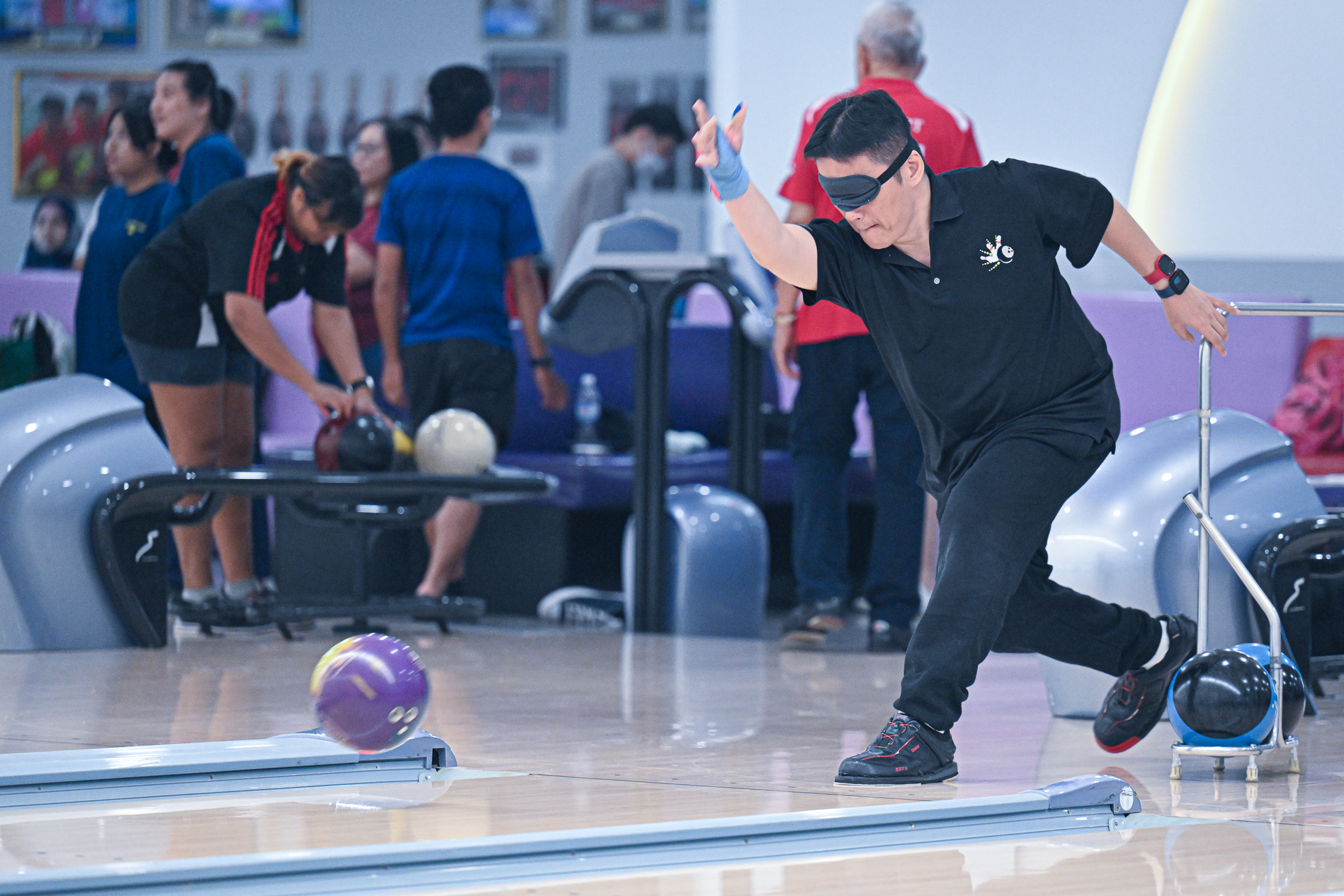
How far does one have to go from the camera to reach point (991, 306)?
3.02 metres

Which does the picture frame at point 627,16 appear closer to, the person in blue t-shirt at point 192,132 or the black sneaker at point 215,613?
the person in blue t-shirt at point 192,132

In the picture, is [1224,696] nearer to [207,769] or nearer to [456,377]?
[207,769]

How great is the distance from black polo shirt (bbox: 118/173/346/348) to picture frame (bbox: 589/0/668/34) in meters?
6.67

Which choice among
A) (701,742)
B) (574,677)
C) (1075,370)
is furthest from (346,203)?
(1075,370)

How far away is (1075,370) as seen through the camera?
3.11m

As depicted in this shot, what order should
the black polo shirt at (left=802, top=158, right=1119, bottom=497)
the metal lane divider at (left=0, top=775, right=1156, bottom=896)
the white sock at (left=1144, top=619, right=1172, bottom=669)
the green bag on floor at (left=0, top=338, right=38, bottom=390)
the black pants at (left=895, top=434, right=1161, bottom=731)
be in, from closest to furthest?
the metal lane divider at (left=0, top=775, right=1156, bottom=896) → the black pants at (left=895, top=434, right=1161, bottom=731) → the black polo shirt at (left=802, top=158, right=1119, bottom=497) → the white sock at (left=1144, top=619, right=1172, bottom=669) → the green bag on floor at (left=0, top=338, right=38, bottom=390)

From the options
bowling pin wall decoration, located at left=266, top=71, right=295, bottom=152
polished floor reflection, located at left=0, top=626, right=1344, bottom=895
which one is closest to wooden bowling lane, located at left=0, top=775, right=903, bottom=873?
polished floor reflection, located at left=0, top=626, right=1344, bottom=895

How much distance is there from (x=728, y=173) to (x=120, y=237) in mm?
3676

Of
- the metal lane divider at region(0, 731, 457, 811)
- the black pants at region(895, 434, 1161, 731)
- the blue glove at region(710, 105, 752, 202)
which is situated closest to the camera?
the metal lane divider at region(0, 731, 457, 811)

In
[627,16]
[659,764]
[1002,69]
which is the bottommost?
[659,764]

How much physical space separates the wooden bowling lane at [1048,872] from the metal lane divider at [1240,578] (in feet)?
1.65

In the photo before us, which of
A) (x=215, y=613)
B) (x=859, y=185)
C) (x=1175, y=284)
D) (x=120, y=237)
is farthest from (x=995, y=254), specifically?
(x=120, y=237)

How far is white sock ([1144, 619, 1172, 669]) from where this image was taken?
338cm

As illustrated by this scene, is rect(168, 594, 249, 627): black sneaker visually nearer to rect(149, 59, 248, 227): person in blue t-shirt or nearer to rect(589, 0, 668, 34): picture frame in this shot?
rect(149, 59, 248, 227): person in blue t-shirt
